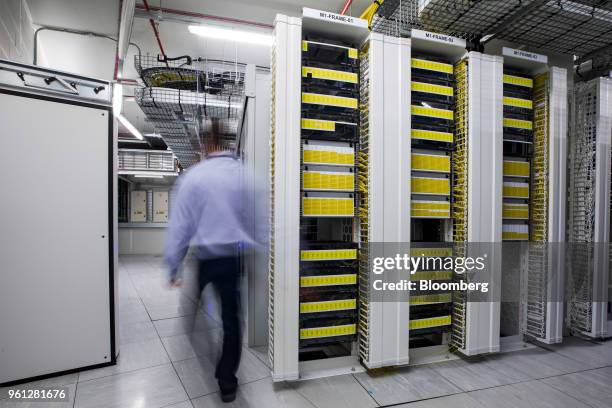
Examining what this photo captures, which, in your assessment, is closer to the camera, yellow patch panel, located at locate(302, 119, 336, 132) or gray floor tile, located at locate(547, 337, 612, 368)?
yellow patch panel, located at locate(302, 119, 336, 132)

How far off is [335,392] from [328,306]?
0.47 metres

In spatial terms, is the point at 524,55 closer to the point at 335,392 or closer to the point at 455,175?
the point at 455,175

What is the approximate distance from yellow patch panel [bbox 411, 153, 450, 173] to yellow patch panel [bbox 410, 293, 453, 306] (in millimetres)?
898

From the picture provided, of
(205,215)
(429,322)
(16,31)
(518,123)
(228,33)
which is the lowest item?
(429,322)

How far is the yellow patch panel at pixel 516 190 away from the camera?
2.39 meters

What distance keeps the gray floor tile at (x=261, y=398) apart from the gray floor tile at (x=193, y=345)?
1.12 ft

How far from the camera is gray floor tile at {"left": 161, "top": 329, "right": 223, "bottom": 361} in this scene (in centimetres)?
201

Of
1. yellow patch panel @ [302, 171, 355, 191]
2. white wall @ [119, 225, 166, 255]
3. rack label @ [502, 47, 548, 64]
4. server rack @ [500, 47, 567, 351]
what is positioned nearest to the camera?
yellow patch panel @ [302, 171, 355, 191]

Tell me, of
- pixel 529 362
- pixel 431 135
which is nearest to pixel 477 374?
pixel 529 362

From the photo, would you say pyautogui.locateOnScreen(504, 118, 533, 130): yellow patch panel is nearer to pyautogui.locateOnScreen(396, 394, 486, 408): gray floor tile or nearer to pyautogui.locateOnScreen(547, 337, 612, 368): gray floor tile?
pyautogui.locateOnScreen(547, 337, 612, 368): gray floor tile

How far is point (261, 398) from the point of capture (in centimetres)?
169

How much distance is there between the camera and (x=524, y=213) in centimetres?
244

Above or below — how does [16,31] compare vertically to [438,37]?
above

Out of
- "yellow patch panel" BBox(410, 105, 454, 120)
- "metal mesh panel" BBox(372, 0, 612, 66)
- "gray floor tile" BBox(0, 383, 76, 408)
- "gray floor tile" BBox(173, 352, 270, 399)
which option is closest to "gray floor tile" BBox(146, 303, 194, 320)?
"gray floor tile" BBox(173, 352, 270, 399)
